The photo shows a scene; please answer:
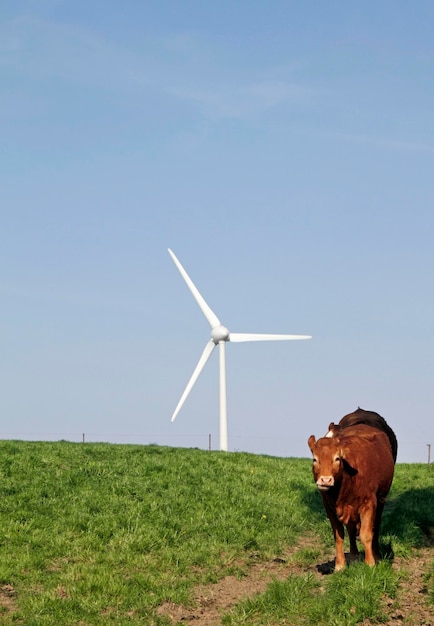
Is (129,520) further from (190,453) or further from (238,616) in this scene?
(190,453)

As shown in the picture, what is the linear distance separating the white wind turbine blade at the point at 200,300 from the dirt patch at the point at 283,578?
26270 millimetres

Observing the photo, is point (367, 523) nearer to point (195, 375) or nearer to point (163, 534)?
point (163, 534)

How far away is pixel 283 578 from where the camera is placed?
55.2 ft

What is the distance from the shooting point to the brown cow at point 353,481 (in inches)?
547

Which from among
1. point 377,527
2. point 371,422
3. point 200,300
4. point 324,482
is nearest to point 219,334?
point 200,300

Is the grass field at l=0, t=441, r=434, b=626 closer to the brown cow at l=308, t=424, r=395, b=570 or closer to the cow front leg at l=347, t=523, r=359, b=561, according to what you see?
the cow front leg at l=347, t=523, r=359, b=561

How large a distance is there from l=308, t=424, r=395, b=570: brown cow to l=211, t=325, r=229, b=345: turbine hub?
28720mm

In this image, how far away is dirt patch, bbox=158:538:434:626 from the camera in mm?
14164

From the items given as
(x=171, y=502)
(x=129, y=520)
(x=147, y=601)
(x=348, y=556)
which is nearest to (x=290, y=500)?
(x=171, y=502)

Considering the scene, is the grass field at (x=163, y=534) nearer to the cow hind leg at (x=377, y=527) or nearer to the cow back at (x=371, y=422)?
the cow hind leg at (x=377, y=527)

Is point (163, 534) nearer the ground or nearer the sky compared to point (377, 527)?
nearer the ground

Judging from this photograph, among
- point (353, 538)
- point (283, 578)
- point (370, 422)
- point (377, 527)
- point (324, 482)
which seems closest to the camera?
point (324, 482)

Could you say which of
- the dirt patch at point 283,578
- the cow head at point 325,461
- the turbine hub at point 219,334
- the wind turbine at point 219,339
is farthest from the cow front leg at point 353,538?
the turbine hub at point 219,334

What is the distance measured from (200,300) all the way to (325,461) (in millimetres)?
31106
